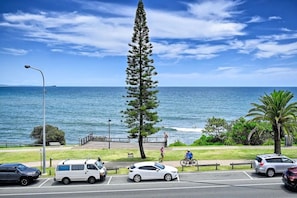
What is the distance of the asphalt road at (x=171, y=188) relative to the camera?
19.9 m

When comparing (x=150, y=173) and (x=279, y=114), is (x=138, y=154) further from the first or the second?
(x=279, y=114)

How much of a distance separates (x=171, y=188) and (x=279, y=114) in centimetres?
1535

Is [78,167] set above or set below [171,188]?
above

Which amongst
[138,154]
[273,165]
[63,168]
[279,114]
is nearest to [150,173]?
[63,168]

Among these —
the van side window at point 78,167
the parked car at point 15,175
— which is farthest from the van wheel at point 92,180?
the parked car at point 15,175

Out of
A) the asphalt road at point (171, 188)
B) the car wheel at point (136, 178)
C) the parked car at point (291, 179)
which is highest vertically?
the parked car at point (291, 179)

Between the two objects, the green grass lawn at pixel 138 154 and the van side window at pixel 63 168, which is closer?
the van side window at pixel 63 168

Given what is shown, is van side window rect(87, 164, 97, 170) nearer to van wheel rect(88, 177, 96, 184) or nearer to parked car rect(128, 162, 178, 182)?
van wheel rect(88, 177, 96, 184)

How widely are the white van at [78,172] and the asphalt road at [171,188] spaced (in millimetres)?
427

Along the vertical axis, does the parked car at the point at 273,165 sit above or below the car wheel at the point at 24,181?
above

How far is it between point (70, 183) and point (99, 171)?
7.88 feet

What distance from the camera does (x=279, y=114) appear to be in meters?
31.0

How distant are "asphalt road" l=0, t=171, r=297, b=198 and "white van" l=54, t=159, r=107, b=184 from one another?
427 mm

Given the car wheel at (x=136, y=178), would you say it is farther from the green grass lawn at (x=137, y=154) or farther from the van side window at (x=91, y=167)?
the green grass lawn at (x=137, y=154)
